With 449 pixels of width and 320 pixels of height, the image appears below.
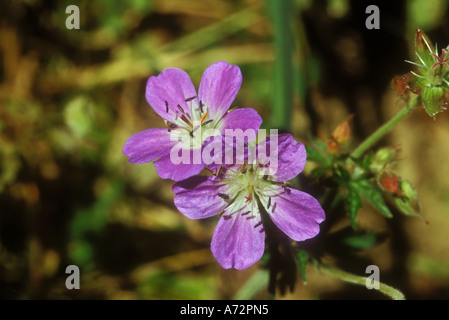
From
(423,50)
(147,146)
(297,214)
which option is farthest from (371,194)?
(147,146)

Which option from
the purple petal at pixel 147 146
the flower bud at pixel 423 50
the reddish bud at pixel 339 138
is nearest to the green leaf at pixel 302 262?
the reddish bud at pixel 339 138

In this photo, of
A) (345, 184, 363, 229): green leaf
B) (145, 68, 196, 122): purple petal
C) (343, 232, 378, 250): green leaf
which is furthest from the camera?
(343, 232, 378, 250): green leaf

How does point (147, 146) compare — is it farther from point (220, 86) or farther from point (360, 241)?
point (360, 241)

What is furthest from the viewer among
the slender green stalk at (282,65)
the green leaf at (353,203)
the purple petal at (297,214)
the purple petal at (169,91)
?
the slender green stalk at (282,65)

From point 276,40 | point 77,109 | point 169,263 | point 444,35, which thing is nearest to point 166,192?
point 169,263

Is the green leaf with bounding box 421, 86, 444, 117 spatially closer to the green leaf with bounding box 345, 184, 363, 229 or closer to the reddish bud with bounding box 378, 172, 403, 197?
the reddish bud with bounding box 378, 172, 403, 197

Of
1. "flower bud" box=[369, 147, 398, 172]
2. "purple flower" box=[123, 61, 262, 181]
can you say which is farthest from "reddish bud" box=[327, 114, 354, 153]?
"purple flower" box=[123, 61, 262, 181]

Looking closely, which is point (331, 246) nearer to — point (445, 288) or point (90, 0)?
point (445, 288)

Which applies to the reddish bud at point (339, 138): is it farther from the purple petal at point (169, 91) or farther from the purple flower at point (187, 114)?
the purple petal at point (169, 91)
